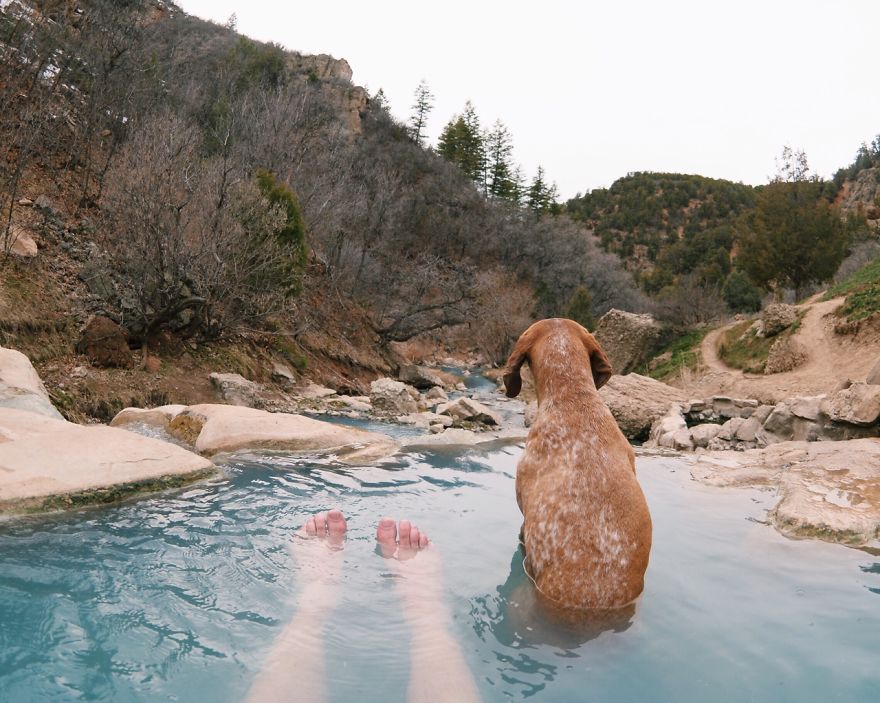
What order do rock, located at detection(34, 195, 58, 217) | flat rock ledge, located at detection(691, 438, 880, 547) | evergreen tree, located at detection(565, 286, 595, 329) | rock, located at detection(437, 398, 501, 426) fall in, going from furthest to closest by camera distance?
evergreen tree, located at detection(565, 286, 595, 329) → rock, located at detection(34, 195, 58, 217) → rock, located at detection(437, 398, 501, 426) → flat rock ledge, located at detection(691, 438, 880, 547)

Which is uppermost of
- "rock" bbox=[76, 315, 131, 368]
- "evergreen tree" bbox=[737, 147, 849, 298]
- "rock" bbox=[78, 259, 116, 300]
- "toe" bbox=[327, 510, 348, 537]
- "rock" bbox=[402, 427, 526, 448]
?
"evergreen tree" bbox=[737, 147, 849, 298]

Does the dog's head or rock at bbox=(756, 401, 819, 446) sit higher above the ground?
the dog's head

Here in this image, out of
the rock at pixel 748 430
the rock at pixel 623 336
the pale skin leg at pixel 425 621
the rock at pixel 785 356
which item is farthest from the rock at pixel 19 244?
the rock at pixel 785 356

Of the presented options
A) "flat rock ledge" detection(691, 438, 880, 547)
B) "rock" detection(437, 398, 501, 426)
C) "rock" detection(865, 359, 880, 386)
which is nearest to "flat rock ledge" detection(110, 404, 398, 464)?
"flat rock ledge" detection(691, 438, 880, 547)

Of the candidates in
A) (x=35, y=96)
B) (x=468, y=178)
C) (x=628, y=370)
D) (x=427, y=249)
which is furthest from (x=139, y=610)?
(x=468, y=178)

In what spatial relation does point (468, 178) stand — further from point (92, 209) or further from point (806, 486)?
point (806, 486)

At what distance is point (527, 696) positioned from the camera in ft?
8.98

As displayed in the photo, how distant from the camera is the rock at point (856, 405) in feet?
31.2

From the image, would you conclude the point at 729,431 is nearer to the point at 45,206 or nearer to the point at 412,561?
the point at 412,561

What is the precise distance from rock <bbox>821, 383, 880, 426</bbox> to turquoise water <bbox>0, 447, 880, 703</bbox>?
5624 millimetres

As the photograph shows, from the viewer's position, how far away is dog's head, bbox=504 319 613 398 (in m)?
4.49

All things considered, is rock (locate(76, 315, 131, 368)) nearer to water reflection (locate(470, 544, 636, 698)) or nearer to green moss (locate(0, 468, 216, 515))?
green moss (locate(0, 468, 216, 515))

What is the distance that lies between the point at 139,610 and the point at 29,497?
196cm

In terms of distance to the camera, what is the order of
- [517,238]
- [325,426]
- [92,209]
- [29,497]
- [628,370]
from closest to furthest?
[29,497] → [325,426] → [92,209] → [628,370] → [517,238]
